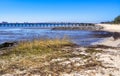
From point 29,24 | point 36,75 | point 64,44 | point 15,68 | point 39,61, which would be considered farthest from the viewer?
point 29,24

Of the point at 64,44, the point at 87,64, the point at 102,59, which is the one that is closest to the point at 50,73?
the point at 87,64

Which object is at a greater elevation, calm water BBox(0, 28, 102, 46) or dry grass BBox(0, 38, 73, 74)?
dry grass BBox(0, 38, 73, 74)

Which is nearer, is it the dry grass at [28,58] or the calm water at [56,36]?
the dry grass at [28,58]

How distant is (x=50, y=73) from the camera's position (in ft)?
34.7

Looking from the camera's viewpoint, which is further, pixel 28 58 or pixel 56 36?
pixel 56 36

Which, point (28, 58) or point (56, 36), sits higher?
point (28, 58)

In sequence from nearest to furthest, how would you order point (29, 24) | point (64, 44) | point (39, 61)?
point (39, 61) < point (64, 44) < point (29, 24)

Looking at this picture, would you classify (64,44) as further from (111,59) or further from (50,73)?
(50,73)

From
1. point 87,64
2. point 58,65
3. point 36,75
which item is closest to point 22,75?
point 36,75

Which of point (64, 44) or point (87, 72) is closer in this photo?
point (87, 72)

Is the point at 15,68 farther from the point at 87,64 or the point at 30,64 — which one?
the point at 87,64

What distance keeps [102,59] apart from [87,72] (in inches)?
106

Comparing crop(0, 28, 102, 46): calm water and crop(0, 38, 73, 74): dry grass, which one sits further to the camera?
crop(0, 28, 102, 46): calm water

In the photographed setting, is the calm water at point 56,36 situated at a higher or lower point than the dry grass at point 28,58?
lower
